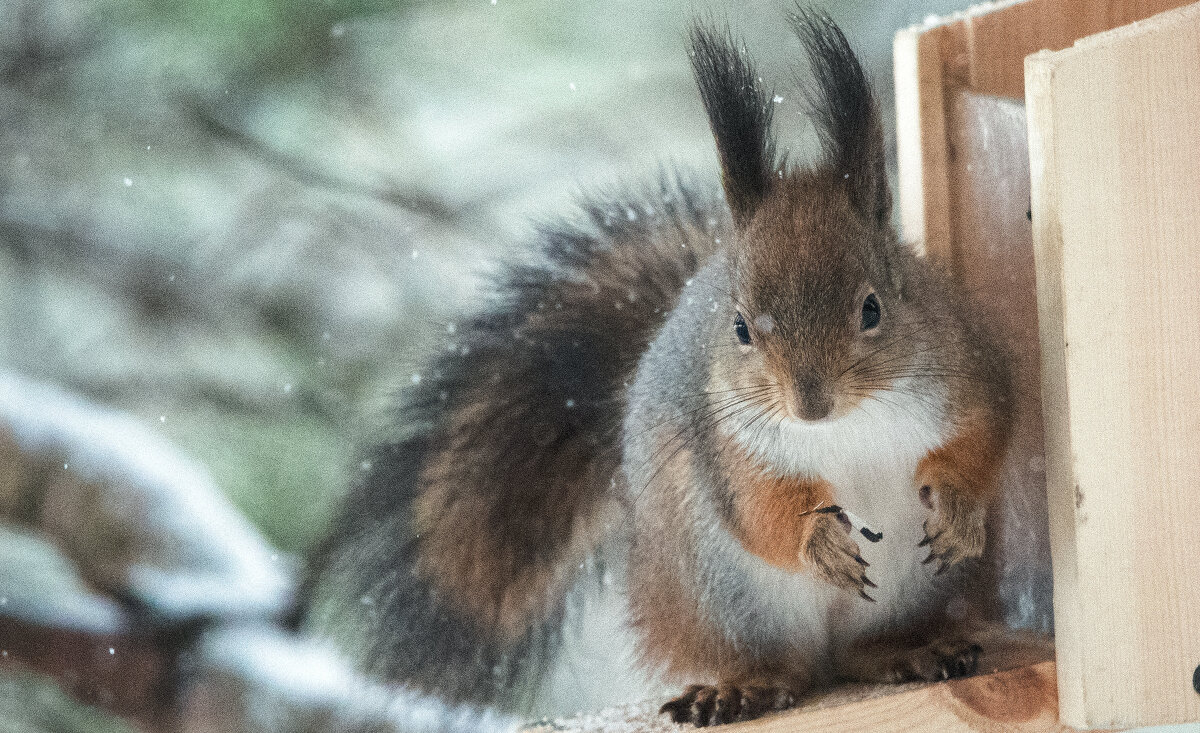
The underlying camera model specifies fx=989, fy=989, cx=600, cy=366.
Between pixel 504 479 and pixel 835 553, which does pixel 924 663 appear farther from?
pixel 504 479

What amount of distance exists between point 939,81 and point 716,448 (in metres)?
0.62

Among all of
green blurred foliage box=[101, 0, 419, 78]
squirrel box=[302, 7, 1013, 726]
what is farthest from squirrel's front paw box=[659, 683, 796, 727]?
green blurred foliage box=[101, 0, 419, 78]

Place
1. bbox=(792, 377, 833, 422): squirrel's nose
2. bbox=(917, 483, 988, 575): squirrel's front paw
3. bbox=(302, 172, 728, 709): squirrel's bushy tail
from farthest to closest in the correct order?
bbox=(302, 172, 728, 709): squirrel's bushy tail → bbox=(917, 483, 988, 575): squirrel's front paw → bbox=(792, 377, 833, 422): squirrel's nose

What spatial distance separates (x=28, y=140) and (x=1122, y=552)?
1.25 meters

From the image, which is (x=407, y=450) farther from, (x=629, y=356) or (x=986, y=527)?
(x=986, y=527)

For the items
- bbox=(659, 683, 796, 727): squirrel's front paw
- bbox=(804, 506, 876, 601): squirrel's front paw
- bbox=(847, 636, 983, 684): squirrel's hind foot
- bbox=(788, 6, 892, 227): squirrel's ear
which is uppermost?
bbox=(788, 6, 892, 227): squirrel's ear

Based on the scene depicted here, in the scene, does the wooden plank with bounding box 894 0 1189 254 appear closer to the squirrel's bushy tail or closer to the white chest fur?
the squirrel's bushy tail

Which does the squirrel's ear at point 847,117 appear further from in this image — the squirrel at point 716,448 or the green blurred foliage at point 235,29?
the green blurred foliage at point 235,29

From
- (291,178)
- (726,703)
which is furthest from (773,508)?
(291,178)

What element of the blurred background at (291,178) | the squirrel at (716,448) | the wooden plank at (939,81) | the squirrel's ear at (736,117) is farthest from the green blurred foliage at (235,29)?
the wooden plank at (939,81)

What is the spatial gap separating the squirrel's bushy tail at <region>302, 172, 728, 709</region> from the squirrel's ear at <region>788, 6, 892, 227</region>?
32 cm

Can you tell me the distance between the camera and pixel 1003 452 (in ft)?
2.84

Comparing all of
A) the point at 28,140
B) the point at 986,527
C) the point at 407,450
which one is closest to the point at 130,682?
the point at 407,450

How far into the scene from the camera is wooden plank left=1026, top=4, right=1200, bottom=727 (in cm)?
75
